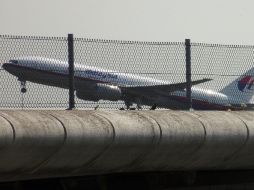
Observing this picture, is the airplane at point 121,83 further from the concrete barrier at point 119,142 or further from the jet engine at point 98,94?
the concrete barrier at point 119,142

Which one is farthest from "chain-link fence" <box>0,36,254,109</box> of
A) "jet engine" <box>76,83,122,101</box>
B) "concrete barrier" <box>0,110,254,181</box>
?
"concrete barrier" <box>0,110,254,181</box>

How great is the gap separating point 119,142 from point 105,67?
3787mm

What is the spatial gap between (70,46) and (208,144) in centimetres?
267

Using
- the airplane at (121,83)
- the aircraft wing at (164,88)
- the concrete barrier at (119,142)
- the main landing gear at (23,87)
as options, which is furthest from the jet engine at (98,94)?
the concrete barrier at (119,142)

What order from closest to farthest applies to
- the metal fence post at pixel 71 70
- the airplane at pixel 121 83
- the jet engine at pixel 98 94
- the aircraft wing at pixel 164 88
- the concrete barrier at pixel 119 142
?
the concrete barrier at pixel 119 142 < the metal fence post at pixel 71 70 < the airplane at pixel 121 83 < the jet engine at pixel 98 94 < the aircraft wing at pixel 164 88

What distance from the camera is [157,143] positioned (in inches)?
406

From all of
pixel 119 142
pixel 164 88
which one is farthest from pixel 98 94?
pixel 119 142

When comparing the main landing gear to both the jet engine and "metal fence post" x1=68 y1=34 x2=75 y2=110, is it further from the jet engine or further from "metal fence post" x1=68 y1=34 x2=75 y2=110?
the jet engine

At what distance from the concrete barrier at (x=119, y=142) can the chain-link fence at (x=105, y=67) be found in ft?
5.99

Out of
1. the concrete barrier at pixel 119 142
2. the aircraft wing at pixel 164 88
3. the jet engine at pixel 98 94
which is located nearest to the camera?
the concrete barrier at pixel 119 142

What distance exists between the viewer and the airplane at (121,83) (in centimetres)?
1312

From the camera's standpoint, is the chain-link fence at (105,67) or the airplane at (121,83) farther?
the airplane at (121,83)

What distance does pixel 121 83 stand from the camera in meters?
16.1

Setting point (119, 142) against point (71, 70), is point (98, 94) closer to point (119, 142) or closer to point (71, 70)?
point (71, 70)
